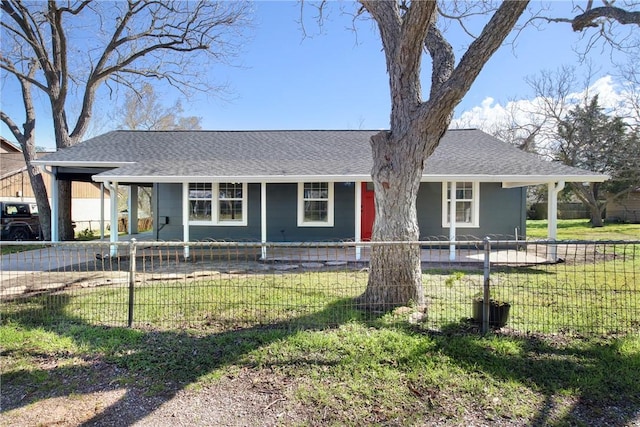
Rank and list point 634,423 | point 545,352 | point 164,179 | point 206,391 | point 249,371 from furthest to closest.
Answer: point 164,179 → point 545,352 → point 249,371 → point 206,391 → point 634,423

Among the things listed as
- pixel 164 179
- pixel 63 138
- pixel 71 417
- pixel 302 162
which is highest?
pixel 63 138

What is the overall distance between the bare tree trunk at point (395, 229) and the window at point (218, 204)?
23.6 ft

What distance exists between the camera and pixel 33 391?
9.37 feet

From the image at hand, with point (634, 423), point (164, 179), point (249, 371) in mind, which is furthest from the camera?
point (164, 179)

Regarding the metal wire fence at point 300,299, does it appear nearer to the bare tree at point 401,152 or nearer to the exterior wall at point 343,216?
the bare tree at point 401,152

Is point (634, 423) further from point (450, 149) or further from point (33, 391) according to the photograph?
point (450, 149)

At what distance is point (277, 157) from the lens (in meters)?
11.2

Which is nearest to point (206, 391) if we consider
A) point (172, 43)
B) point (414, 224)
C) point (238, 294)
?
point (238, 294)

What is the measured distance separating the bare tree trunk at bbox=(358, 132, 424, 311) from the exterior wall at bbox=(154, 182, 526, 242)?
6.35m

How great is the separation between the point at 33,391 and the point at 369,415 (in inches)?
112

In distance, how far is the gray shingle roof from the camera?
916cm

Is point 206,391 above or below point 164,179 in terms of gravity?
below

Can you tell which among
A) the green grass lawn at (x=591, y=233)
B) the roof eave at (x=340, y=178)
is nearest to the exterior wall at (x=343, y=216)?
the roof eave at (x=340, y=178)

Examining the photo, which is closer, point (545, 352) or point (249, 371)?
point (249, 371)
